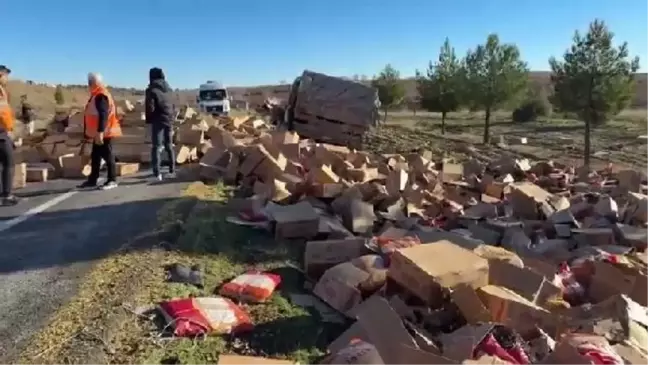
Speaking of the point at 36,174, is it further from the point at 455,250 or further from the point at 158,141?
the point at 455,250

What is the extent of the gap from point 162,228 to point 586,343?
3.59 metres

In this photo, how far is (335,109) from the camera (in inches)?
492

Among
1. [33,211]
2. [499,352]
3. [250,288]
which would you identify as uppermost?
[33,211]

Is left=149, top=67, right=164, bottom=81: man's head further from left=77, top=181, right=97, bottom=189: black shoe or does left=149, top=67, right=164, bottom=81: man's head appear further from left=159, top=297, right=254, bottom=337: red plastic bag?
left=159, top=297, right=254, bottom=337: red plastic bag

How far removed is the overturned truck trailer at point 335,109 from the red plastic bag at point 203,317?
8887mm

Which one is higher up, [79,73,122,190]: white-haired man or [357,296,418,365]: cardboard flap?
[79,73,122,190]: white-haired man

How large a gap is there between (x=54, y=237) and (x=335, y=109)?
814 centimetres

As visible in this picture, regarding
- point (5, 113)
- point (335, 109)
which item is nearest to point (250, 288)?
point (5, 113)

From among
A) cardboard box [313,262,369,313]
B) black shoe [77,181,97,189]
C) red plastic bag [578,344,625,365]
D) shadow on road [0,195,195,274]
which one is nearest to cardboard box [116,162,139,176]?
black shoe [77,181,97,189]

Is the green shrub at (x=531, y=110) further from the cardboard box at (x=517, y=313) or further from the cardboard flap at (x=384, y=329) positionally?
the cardboard flap at (x=384, y=329)

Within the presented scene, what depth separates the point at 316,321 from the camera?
408 cm

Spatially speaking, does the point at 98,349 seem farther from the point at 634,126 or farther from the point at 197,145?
the point at 634,126

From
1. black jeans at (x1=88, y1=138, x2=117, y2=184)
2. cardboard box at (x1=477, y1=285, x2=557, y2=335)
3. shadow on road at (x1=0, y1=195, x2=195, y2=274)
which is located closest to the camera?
cardboard box at (x1=477, y1=285, x2=557, y2=335)

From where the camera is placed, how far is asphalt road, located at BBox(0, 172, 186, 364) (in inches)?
136
